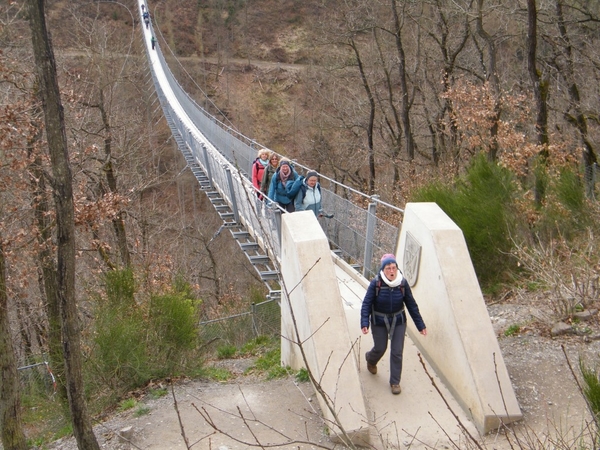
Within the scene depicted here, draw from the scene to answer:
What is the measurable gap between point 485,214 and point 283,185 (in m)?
2.60

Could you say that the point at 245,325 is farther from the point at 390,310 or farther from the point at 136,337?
the point at 390,310

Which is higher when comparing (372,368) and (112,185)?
(112,185)

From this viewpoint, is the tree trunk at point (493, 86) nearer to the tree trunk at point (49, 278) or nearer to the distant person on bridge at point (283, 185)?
the distant person on bridge at point (283, 185)

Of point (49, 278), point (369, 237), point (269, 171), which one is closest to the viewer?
point (369, 237)

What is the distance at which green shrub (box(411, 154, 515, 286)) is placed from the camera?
318 inches

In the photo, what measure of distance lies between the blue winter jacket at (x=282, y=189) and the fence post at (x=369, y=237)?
1085 mm

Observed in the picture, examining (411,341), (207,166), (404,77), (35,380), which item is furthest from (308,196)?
(404,77)

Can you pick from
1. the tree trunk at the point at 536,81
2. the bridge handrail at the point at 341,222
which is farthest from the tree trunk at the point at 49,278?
the tree trunk at the point at 536,81

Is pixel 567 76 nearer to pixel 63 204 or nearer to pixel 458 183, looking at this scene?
pixel 458 183

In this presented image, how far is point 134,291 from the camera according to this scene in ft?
23.4

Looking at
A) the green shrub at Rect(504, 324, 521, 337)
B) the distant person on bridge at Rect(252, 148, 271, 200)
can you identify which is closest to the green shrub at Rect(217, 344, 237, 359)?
the distant person on bridge at Rect(252, 148, 271, 200)

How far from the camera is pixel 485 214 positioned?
322 inches

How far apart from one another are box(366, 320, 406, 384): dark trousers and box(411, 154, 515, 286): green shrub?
3.14 meters

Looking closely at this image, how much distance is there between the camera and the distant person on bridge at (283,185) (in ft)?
24.7
